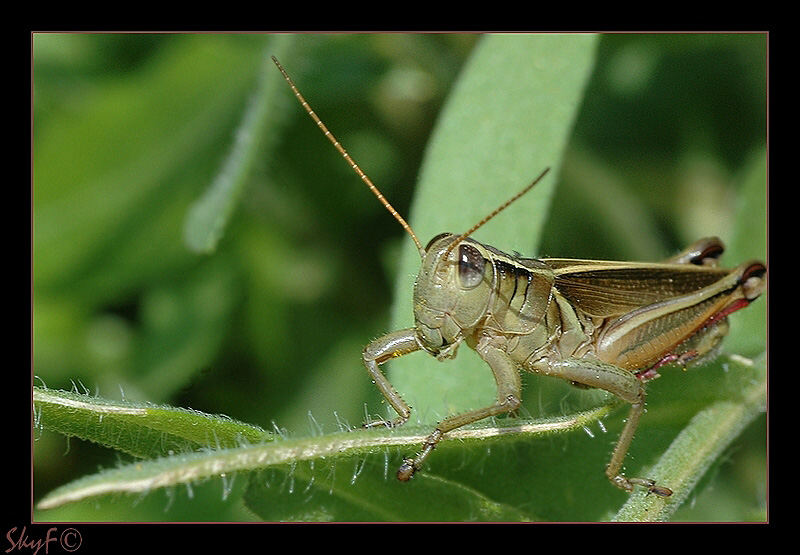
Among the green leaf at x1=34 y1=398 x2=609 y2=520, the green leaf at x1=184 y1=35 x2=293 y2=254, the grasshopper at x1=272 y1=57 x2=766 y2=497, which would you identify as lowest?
the green leaf at x1=34 y1=398 x2=609 y2=520

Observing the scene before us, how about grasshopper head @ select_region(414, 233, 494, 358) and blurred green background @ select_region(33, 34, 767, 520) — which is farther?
blurred green background @ select_region(33, 34, 767, 520)

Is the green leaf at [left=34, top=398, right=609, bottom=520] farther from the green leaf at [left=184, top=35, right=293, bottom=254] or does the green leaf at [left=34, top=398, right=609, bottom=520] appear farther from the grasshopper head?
the green leaf at [left=184, top=35, right=293, bottom=254]

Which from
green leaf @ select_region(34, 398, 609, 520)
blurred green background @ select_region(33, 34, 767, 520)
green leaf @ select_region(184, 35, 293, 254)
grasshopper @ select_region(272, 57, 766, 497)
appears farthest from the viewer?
blurred green background @ select_region(33, 34, 767, 520)

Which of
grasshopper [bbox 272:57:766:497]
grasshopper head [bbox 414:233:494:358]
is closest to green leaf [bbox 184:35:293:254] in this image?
grasshopper [bbox 272:57:766:497]

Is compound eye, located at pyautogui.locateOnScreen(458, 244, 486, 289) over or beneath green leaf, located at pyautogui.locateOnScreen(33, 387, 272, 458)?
over

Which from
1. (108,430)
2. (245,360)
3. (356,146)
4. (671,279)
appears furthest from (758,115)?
(108,430)

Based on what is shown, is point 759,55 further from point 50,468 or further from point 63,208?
point 50,468

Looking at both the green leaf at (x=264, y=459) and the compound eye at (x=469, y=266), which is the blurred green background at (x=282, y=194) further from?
the green leaf at (x=264, y=459)

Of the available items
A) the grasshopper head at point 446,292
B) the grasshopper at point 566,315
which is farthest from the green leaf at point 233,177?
the grasshopper head at point 446,292
